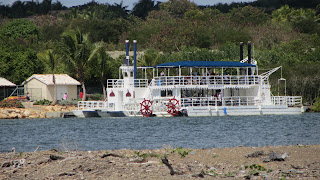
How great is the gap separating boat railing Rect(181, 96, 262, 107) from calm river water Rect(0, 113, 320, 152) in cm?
227

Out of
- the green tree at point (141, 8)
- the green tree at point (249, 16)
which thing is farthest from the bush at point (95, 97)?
the green tree at point (141, 8)

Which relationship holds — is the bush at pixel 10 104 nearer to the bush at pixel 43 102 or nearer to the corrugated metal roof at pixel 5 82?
the bush at pixel 43 102

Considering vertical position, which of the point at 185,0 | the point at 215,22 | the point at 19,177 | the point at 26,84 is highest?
the point at 185,0

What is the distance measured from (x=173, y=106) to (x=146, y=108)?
186 cm

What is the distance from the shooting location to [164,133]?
26172 mm

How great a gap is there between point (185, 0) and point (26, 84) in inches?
2773

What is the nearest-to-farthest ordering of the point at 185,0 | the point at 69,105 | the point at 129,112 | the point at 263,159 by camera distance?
the point at 263,159 → the point at 129,112 → the point at 69,105 → the point at 185,0

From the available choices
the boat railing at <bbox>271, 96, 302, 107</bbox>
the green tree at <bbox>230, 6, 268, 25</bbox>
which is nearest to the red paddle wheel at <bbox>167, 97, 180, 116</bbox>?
the boat railing at <bbox>271, 96, 302, 107</bbox>

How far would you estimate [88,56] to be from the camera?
48844 millimetres

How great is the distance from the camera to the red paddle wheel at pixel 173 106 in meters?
37.2

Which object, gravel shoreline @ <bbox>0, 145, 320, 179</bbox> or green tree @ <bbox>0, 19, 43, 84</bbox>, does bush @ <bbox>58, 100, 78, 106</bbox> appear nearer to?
green tree @ <bbox>0, 19, 43, 84</bbox>

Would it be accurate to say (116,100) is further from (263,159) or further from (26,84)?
(263,159)

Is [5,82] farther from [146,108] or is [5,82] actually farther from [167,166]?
[167,166]

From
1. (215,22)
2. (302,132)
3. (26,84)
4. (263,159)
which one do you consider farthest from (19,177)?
(215,22)
